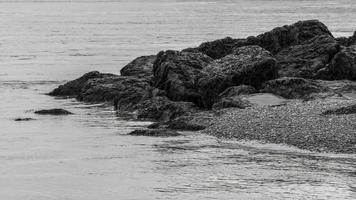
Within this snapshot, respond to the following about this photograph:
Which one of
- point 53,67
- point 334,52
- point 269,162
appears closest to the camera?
point 269,162

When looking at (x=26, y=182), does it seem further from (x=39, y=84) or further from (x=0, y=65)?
(x=0, y=65)

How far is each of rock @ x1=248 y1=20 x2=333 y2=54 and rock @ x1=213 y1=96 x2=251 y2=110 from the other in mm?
12058

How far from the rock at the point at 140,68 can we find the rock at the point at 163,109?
963 cm

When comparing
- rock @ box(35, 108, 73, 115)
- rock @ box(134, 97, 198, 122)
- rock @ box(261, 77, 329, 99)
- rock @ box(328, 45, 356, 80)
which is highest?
rock @ box(328, 45, 356, 80)

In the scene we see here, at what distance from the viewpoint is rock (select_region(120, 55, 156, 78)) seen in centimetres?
4897

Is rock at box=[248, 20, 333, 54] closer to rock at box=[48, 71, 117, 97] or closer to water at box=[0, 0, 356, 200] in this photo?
rock at box=[48, 71, 117, 97]

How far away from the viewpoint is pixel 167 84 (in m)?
41.0

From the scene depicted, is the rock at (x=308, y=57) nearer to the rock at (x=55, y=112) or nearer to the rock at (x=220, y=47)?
the rock at (x=220, y=47)

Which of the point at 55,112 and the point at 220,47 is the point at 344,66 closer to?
the point at 220,47

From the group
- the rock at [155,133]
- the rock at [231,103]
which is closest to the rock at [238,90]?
the rock at [231,103]

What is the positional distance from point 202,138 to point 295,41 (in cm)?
1858

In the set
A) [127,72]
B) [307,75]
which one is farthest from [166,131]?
[127,72]

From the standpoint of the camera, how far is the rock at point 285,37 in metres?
48.8

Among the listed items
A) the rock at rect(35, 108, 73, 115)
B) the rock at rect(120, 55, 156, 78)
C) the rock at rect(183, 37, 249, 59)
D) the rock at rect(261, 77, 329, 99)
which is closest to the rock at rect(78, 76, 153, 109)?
the rock at rect(35, 108, 73, 115)
